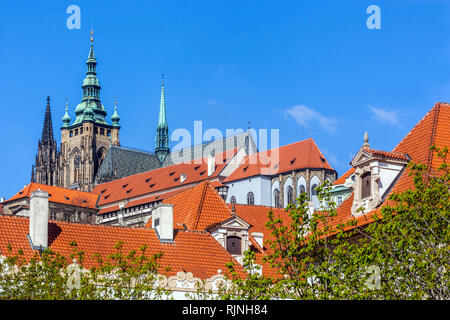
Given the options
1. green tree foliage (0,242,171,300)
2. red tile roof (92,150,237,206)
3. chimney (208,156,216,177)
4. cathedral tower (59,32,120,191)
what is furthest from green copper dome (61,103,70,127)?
green tree foliage (0,242,171,300)

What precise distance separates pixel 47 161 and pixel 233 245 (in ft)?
411

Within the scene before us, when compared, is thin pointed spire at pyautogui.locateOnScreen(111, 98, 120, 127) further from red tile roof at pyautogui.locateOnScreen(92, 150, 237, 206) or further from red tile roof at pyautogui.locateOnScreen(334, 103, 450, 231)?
red tile roof at pyautogui.locateOnScreen(334, 103, 450, 231)

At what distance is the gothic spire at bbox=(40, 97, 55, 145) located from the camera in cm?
16812

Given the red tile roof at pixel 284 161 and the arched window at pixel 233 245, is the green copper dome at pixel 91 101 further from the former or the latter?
the arched window at pixel 233 245

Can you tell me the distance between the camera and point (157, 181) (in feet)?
433

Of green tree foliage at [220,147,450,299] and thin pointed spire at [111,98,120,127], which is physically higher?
thin pointed spire at [111,98,120,127]

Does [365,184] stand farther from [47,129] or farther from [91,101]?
[47,129]

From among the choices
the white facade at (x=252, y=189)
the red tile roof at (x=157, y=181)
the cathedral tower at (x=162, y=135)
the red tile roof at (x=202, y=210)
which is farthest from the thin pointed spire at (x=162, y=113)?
the red tile roof at (x=202, y=210)

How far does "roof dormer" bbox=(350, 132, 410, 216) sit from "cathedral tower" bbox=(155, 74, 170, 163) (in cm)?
12854

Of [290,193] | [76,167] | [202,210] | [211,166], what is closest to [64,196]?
[211,166]

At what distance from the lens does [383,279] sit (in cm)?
2361

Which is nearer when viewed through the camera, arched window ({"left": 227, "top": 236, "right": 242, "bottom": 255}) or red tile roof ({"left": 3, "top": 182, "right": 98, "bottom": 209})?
arched window ({"left": 227, "top": 236, "right": 242, "bottom": 255})
